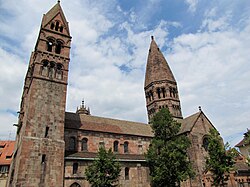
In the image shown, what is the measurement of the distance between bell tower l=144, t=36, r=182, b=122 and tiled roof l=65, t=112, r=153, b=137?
30.8 ft

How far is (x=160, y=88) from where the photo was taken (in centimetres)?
4778

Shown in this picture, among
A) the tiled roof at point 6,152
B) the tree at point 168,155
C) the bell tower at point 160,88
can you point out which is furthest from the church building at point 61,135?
the tiled roof at point 6,152

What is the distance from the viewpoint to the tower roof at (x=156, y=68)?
49.0 metres

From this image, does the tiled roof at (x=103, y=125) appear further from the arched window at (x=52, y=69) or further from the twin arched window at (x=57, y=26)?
the twin arched window at (x=57, y=26)

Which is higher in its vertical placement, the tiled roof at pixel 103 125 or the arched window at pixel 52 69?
the arched window at pixel 52 69

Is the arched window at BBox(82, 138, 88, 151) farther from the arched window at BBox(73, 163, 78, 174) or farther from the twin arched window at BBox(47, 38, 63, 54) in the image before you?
the twin arched window at BBox(47, 38, 63, 54)

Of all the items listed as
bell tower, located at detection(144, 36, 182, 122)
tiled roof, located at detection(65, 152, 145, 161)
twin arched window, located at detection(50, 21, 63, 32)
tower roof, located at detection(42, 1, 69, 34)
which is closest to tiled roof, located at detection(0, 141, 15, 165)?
tiled roof, located at detection(65, 152, 145, 161)

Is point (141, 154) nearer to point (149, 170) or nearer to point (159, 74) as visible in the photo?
point (149, 170)

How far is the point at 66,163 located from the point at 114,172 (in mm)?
6276

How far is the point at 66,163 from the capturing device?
2491cm

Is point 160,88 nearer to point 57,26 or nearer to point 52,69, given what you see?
point 57,26

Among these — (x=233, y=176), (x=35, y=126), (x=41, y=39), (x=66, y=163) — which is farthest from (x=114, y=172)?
(x=41, y=39)

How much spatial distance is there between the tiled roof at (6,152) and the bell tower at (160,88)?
1168 inches

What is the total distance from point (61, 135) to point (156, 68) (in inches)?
1225
